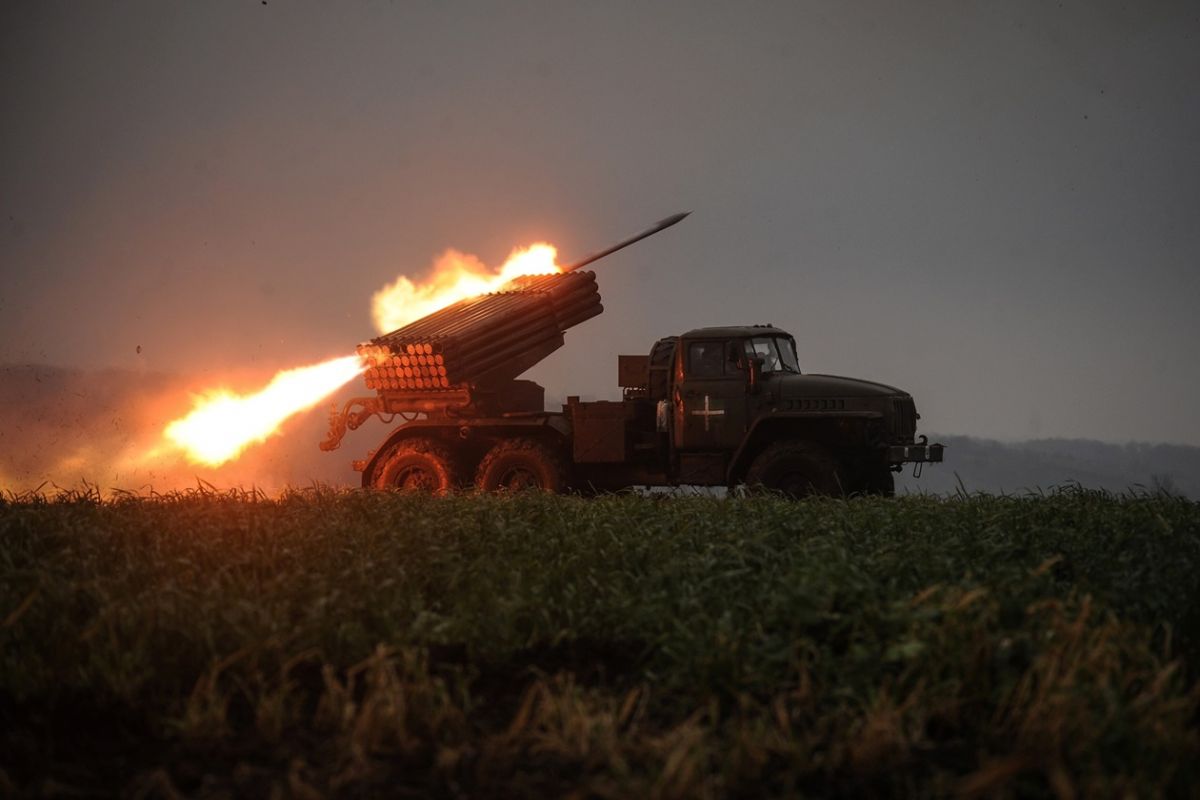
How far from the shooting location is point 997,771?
450 centimetres

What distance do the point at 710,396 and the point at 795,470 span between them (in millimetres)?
1698

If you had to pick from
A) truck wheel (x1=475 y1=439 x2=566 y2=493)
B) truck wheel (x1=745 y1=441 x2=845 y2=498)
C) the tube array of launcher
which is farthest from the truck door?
the tube array of launcher

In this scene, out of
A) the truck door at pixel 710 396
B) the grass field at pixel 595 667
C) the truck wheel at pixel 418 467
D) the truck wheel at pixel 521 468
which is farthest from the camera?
the truck wheel at pixel 418 467

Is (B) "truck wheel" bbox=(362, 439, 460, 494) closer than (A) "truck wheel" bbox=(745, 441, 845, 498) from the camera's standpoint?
No

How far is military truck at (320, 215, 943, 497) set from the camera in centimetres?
1703

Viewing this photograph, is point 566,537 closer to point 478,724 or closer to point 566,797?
point 478,724

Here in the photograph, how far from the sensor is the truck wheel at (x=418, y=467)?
1912 centimetres

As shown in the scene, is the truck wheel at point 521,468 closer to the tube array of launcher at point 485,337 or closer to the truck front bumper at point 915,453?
the tube array of launcher at point 485,337

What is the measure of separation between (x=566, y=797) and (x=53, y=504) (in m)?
9.76

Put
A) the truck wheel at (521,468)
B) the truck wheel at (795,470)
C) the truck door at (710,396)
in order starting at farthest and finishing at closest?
the truck wheel at (521,468) < the truck door at (710,396) < the truck wheel at (795,470)

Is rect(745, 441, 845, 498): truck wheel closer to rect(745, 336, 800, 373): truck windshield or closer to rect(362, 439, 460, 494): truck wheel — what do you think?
rect(745, 336, 800, 373): truck windshield

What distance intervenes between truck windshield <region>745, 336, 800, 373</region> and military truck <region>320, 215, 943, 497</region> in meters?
0.02

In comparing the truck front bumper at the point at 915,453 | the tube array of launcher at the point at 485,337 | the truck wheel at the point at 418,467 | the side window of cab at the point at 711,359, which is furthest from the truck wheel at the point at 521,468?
the truck front bumper at the point at 915,453

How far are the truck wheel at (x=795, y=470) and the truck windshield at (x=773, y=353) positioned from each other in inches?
56.1
